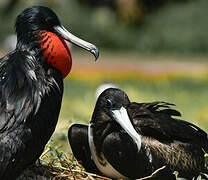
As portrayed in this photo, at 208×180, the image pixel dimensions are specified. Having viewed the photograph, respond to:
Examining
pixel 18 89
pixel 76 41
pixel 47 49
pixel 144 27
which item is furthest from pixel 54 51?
pixel 144 27

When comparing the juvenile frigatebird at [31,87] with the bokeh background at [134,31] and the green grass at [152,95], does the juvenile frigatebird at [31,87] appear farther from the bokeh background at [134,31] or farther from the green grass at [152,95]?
the bokeh background at [134,31]

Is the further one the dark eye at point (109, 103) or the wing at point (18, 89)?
the dark eye at point (109, 103)

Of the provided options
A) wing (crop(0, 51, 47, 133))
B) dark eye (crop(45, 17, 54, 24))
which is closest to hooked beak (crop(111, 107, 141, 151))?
wing (crop(0, 51, 47, 133))

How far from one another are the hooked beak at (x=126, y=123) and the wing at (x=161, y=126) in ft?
0.49

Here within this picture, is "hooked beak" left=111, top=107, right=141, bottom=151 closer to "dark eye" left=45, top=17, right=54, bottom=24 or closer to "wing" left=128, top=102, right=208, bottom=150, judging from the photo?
"wing" left=128, top=102, right=208, bottom=150

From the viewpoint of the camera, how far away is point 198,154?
11.6 ft

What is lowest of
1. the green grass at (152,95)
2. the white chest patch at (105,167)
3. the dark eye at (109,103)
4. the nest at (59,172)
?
the green grass at (152,95)

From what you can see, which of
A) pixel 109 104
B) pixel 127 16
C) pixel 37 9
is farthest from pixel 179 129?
pixel 127 16

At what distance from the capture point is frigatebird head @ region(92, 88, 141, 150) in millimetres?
3225

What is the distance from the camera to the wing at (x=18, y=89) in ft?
10.2

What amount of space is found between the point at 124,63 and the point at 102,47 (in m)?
1.76

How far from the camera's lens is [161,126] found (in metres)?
3.43

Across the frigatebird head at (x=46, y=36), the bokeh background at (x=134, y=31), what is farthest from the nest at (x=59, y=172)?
the bokeh background at (x=134, y=31)

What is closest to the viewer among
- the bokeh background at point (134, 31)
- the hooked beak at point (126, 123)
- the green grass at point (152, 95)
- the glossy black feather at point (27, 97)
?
the glossy black feather at point (27, 97)
